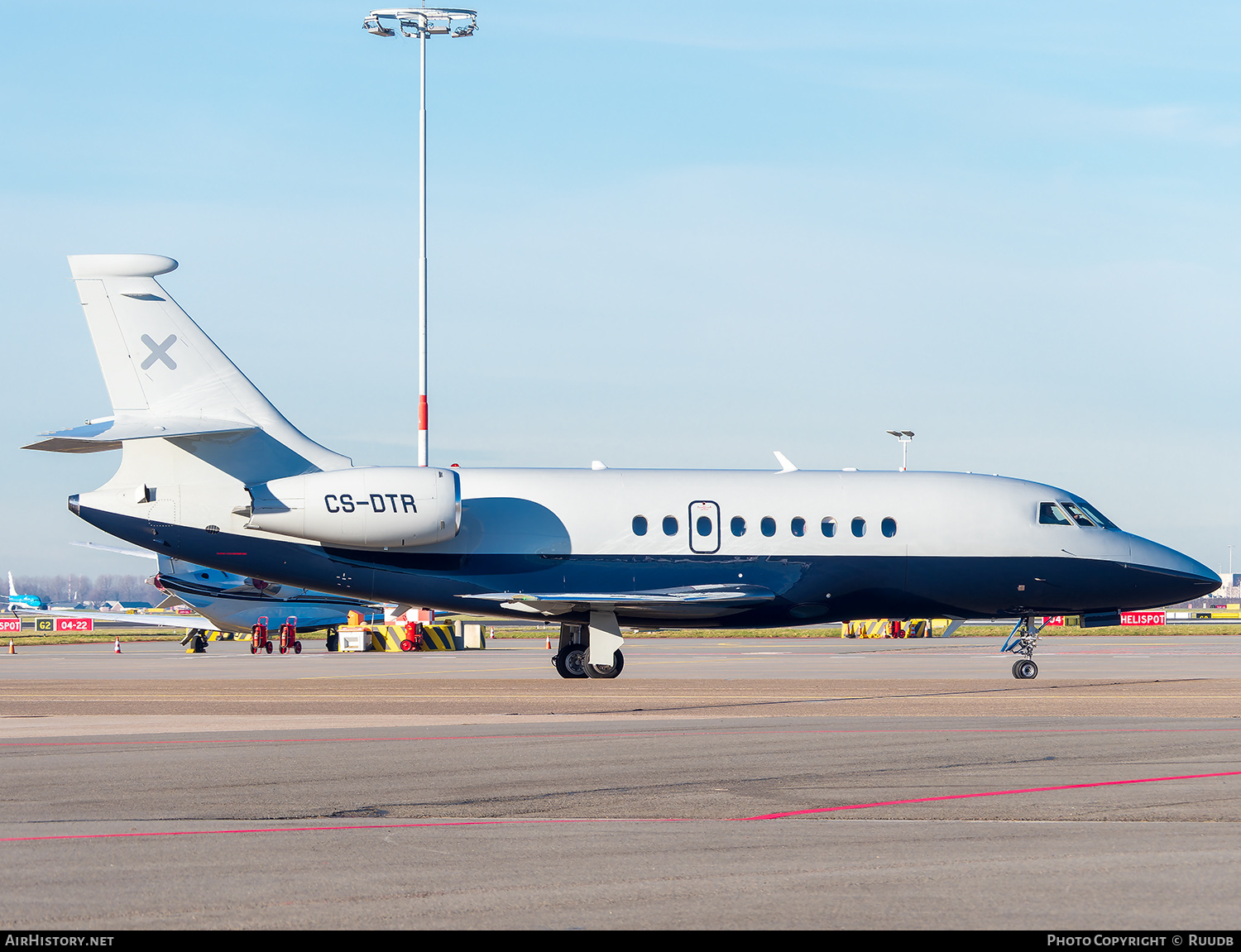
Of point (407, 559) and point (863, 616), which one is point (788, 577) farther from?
point (407, 559)

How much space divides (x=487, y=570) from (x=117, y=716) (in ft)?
30.2

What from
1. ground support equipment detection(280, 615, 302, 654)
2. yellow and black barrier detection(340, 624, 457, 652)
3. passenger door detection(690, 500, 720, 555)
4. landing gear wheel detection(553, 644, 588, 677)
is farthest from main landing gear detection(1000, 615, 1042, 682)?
ground support equipment detection(280, 615, 302, 654)

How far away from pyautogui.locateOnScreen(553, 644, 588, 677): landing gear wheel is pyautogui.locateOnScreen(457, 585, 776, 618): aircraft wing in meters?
1.35

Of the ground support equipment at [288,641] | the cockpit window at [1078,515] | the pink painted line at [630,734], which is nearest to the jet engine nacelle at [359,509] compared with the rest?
the pink painted line at [630,734]

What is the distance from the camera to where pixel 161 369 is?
26.0 meters

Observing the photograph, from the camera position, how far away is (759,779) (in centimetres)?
1209

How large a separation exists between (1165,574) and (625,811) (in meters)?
22.6

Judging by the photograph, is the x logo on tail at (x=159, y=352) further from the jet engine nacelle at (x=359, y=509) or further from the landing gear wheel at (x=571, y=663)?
the landing gear wheel at (x=571, y=663)

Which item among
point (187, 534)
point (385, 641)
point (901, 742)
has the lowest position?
point (385, 641)

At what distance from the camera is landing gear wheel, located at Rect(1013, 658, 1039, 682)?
27781 mm

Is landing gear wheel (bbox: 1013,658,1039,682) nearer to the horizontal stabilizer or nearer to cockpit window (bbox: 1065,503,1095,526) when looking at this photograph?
cockpit window (bbox: 1065,503,1095,526)

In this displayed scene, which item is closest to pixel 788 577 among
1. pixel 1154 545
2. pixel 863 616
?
pixel 863 616

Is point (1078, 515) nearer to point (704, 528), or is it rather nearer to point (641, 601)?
point (704, 528)

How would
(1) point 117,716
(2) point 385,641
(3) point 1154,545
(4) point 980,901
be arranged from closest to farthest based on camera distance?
1. (4) point 980,901
2. (1) point 117,716
3. (3) point 1154,545
4. (2) point 385,641
